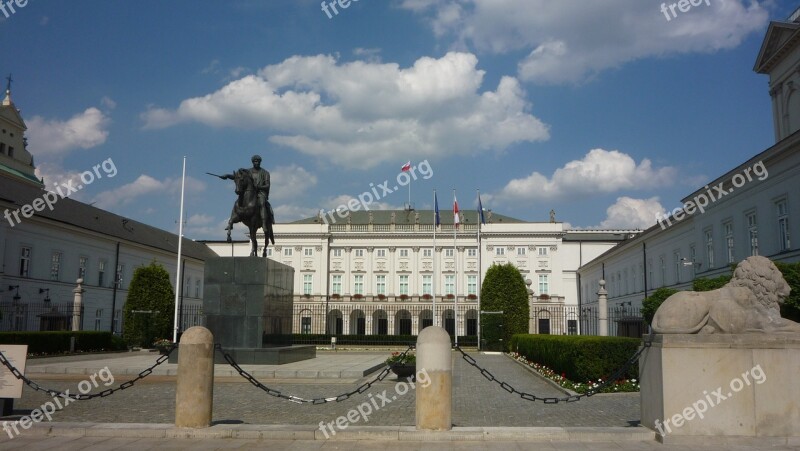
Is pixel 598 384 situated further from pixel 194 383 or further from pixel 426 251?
pixel 426 251

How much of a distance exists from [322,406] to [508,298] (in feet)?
111

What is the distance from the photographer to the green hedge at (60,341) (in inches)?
998

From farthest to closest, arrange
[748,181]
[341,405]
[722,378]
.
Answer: [748,181], [341,405], [722,378]

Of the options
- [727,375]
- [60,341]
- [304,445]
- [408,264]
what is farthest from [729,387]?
[408,264]

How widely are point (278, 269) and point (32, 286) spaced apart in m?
33.2

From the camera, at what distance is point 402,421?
990 centimetres

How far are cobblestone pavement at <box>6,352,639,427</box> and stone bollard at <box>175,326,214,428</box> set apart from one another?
119 cm

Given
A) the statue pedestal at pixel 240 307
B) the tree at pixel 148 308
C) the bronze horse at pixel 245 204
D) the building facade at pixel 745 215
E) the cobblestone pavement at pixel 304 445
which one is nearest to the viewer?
the cobblestone pavement at pixel 304 445

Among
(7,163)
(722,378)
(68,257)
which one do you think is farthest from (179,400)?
(7,163)

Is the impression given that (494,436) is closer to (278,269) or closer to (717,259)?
(278,269)

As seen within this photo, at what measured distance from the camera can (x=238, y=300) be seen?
17.5m

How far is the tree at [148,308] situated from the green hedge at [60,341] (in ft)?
9.86

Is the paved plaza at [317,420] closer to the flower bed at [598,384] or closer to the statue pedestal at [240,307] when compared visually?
the flower bed at [598,384]

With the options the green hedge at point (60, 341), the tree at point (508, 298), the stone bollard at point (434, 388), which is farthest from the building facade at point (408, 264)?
the stone bollard at point (434, 388)
